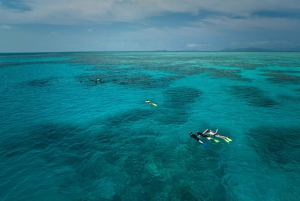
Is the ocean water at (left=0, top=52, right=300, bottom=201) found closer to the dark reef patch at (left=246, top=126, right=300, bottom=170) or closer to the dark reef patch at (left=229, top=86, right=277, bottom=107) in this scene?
the dark reef patch at (left=246, top=126, right=300, bottom=170)

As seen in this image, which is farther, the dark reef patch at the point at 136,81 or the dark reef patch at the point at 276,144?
the dark reef patch at the point at 136,81

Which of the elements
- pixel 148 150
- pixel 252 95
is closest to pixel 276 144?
pixel 148 150

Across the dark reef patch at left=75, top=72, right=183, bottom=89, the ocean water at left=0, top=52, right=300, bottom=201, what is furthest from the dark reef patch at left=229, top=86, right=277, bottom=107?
the dark reef patch at left=75, top=72, right=183, bottom=89

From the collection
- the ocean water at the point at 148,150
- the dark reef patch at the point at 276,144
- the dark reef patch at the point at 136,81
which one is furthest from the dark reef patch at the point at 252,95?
the dark reef patch at the point at 136,81

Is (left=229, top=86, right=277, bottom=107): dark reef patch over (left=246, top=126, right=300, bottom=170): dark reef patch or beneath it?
over

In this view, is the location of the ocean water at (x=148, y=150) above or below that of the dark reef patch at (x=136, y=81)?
below

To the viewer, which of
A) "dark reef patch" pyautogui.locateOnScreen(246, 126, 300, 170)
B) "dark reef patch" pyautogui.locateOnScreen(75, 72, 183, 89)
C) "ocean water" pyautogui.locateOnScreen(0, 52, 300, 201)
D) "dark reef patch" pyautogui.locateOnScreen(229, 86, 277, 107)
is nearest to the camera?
"ocean water" pyautogui.locateOnScreen(0, 52, 300, 201)

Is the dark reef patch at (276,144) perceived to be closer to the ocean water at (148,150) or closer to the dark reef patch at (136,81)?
the ocean water at (148,150)

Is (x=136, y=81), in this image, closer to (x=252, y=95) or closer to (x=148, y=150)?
(x=252, y=95)
